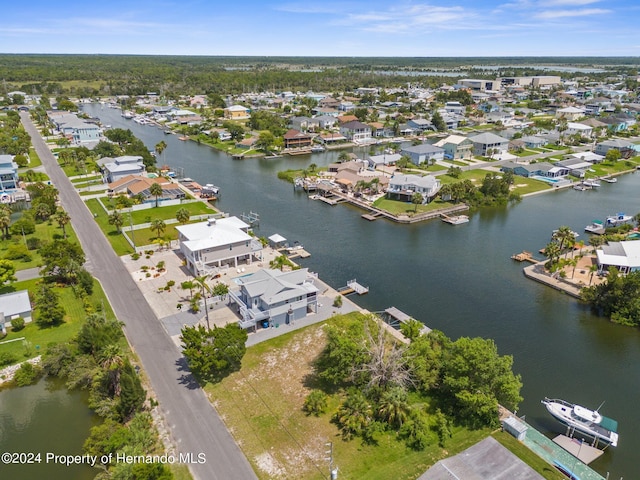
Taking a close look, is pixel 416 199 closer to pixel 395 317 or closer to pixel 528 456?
pixel 395 317

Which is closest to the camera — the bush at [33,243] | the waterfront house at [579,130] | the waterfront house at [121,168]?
the bush at [33,243]

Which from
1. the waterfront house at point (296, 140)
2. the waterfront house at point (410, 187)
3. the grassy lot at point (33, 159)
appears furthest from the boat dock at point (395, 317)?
the grassy lot at point (33, 159)

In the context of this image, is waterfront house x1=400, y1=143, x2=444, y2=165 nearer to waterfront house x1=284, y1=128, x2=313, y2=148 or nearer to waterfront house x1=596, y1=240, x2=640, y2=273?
waterfront house x1=284, y1=128, x2=313, y2=148

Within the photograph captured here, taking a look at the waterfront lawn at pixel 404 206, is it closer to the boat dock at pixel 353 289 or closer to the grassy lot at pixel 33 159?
the boat dock at pixel 353 289

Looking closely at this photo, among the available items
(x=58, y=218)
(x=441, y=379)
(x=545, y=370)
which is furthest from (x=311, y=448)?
(x=58, y=218)

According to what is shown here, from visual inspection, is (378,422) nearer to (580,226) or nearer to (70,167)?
(580,226)
